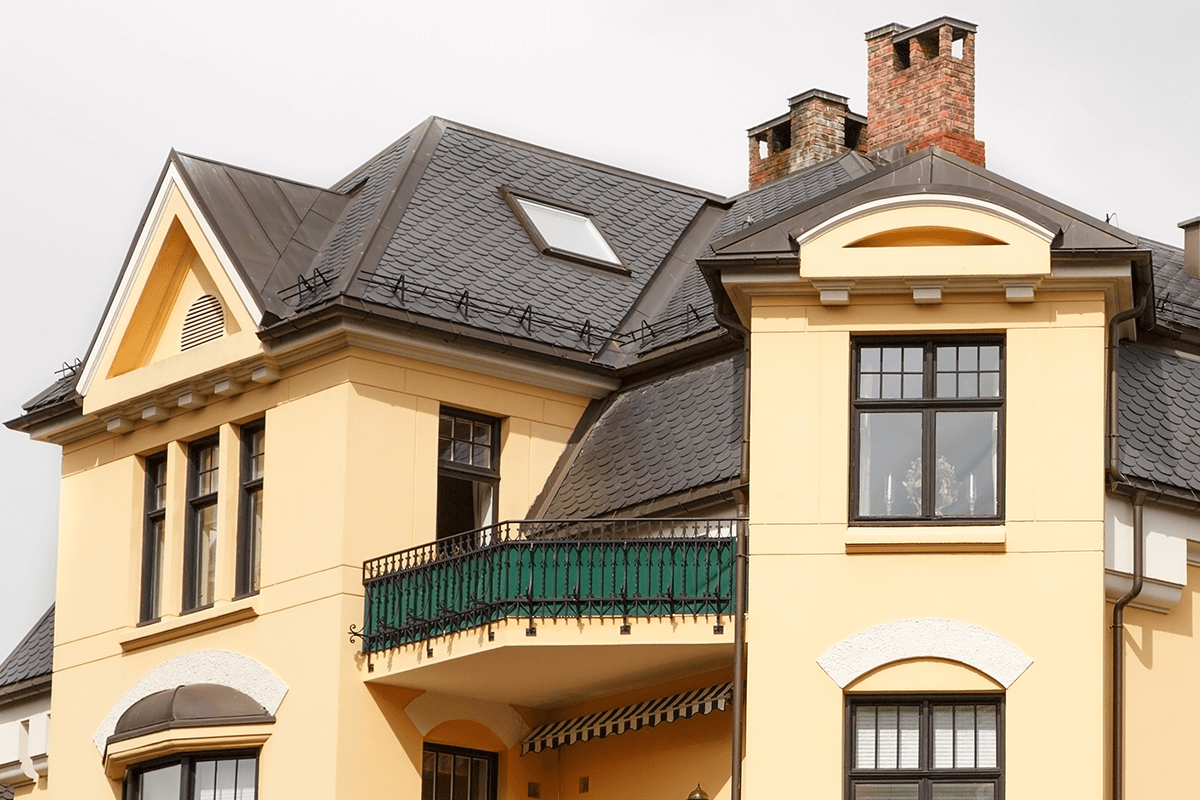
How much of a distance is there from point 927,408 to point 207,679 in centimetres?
843

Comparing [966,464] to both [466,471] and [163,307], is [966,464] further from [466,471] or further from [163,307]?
[163,307]

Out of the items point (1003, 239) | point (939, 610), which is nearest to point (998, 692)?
point (939, 610)

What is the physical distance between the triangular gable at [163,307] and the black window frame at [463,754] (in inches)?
195

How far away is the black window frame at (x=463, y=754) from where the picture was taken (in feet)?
86.2

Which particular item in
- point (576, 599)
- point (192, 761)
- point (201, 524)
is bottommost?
A: point (192, 761)

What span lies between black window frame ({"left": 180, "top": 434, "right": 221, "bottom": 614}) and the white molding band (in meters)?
7.65

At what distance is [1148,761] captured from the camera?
23531 millimetres

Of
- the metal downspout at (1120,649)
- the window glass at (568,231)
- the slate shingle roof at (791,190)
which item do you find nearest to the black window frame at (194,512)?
the window glass at (568,231)

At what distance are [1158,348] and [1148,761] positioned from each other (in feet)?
14.3

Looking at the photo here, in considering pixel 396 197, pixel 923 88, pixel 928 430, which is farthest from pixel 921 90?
pixel 928 430

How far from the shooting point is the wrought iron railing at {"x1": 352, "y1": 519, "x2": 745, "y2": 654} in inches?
948

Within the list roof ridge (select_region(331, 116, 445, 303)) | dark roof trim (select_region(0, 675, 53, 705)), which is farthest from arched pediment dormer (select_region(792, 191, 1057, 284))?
dark roof trim (select_region(0, 675, 53, 705))

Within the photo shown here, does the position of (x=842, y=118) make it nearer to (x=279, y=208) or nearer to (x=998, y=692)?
(x=279, y=208)

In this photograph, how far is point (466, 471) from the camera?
2714cm
